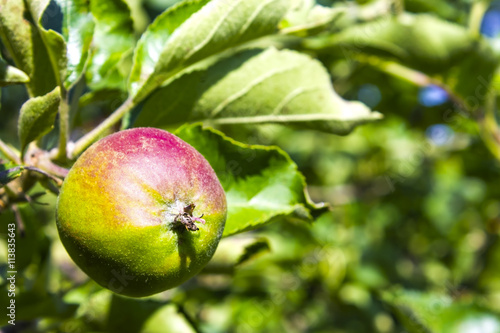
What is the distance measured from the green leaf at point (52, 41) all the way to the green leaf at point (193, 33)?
0.14 meters

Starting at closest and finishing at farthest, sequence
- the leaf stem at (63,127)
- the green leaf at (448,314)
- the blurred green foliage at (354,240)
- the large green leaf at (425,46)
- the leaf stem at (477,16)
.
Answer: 1. the leaf stem at (63,127)
2. the blurred green foliage at (354,240)
3. the large green leaf at (425,46)
4. the green leaf at (448,314)
5. the leaf stem at (477,16)

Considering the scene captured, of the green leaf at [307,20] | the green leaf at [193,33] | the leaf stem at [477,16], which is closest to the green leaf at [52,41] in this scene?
the green leaf at [193,33]

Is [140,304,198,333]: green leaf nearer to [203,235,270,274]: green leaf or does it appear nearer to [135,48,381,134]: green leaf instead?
[203,235,270,274]: green leaf

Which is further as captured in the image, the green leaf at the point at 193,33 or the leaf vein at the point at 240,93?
the leaf vein at the point at 240,93

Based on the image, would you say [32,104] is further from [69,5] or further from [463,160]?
[463,160]

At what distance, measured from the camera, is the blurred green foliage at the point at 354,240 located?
1.34 m

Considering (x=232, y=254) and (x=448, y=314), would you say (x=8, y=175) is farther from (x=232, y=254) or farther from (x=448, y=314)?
(x=448, y=314)

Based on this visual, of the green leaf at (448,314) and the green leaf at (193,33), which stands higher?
the green leaf at (193,33)

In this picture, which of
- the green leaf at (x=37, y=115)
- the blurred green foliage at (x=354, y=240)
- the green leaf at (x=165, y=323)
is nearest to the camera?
the green leaf at (x=37, y=115)

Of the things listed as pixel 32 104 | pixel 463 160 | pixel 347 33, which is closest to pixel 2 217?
pixel 32 104

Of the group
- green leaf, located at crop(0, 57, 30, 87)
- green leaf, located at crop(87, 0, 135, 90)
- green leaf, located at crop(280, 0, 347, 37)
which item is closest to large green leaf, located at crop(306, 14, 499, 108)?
green leaf, located at crop(280, 0, 347, 37)

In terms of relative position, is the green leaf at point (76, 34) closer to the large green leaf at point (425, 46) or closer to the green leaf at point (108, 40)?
the green leaf at point (108, 40)

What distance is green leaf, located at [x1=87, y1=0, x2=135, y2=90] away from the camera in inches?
45.1

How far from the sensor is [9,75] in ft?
3.12
